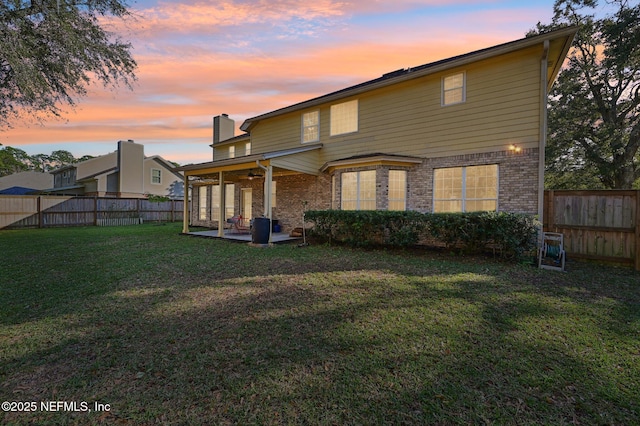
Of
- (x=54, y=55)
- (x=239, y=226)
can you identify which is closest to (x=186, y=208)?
(x=239, y=226)

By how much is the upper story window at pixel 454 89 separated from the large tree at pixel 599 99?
11.0 meters

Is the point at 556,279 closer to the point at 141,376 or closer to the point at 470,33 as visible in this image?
the point at 141,376

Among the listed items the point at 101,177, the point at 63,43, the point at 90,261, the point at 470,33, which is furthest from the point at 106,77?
the point at 101,177

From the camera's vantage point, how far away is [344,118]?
12164 mm

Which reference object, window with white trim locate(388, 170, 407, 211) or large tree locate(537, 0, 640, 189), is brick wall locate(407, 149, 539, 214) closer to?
window with white trim locate(388, 170, 407, 211)

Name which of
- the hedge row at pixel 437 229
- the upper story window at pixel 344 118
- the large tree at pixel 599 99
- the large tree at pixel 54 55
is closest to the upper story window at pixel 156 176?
the large tree at pixel 54 55

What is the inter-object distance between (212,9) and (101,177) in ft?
79.4

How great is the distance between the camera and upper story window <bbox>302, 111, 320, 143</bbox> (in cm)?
1292

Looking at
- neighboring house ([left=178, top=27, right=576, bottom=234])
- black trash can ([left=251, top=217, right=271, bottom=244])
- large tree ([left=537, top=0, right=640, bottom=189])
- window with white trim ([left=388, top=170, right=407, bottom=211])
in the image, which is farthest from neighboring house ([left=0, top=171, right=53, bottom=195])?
large tree ([left=537, top=0, right=640, bottom=189])

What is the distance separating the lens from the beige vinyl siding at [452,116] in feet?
27.1

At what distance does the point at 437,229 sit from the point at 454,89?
Result: 4919 mm

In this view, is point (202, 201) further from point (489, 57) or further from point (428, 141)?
point (489, 57)

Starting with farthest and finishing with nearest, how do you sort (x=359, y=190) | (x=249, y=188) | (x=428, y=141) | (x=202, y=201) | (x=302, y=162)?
(x=202, y=201) → (x=249, y=188) → (x=302, y=162) → (x=359, y=190) → (x=428, y=141)

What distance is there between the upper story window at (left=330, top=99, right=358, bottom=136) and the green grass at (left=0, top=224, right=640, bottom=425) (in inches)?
298
